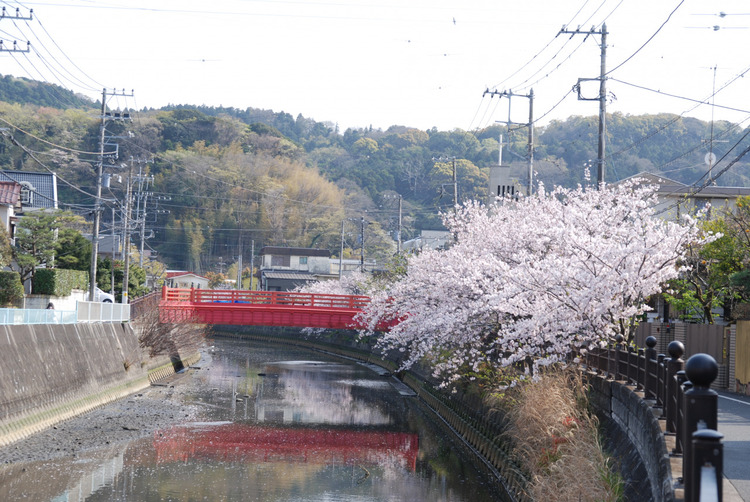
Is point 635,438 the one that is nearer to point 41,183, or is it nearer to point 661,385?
point 661,385

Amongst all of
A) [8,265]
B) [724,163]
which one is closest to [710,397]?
[8,265]

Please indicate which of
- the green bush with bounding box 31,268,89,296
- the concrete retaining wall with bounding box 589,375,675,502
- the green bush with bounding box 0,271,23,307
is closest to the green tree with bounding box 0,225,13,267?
the green bush with bounding box 0,271,23,307

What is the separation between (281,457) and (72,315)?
9.73 m

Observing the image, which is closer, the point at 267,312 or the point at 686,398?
the point at 686,398

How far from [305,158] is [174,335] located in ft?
231

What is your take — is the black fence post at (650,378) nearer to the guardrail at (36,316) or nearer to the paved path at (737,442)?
the paved path at (737,442)

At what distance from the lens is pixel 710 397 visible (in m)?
5.50

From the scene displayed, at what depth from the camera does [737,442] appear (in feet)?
35.7

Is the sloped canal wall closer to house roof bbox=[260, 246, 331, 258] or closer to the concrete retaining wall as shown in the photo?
the concrete retaining wall

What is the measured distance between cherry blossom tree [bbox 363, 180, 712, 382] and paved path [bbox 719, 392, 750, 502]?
2766 mm

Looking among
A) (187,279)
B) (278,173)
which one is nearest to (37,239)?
(187,279)

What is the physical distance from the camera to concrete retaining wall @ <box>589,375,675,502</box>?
8.80 m

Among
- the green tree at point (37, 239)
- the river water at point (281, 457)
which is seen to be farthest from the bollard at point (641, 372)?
the green tree at point (37, 239)

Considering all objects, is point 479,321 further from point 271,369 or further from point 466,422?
point 271,369
